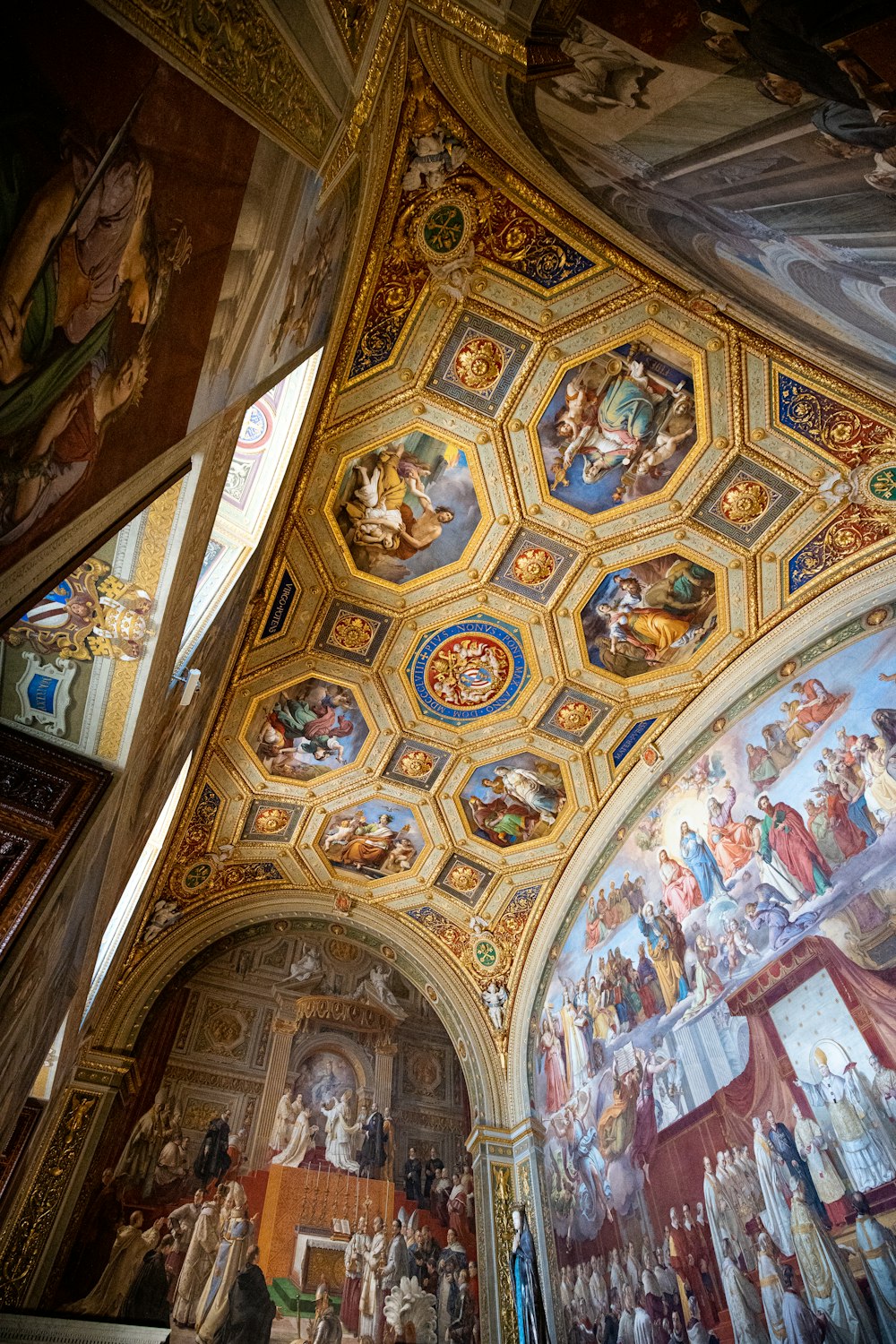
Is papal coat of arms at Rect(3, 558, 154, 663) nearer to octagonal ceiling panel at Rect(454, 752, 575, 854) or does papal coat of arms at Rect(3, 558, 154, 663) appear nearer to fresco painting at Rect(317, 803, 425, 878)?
octagonal ceiling panel at Rect(454, 752, 575, 854)

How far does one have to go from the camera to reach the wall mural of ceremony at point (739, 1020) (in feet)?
27.4

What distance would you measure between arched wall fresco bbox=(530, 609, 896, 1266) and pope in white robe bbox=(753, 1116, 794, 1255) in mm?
160

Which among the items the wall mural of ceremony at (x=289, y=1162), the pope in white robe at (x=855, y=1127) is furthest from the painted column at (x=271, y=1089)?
the pope in white robe at (x=855, y=1127)

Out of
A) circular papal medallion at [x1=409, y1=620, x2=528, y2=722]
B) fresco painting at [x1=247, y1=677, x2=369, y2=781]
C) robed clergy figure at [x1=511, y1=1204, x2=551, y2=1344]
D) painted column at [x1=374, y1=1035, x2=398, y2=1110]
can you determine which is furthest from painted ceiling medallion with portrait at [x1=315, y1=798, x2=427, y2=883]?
robed clergy figure at [x1=511, y1=1204, x2=551, y2=1344]

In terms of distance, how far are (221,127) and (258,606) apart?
7.49 m

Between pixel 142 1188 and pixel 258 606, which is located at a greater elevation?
pixel 258 606

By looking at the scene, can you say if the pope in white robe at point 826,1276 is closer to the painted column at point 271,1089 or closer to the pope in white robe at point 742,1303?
the pope in white robe at point 742,1303

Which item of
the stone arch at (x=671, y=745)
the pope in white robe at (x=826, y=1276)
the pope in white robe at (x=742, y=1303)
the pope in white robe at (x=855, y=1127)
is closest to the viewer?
the pope in white robe at (x=826, y=1276)

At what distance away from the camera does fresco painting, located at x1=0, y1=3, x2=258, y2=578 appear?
215 centimetres

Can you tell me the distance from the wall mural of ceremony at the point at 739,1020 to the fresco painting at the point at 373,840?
3674 millimetres

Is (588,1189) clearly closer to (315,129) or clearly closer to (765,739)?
(765,739)

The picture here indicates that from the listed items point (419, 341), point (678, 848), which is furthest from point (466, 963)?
point (419, 341)

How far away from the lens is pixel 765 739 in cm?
1147

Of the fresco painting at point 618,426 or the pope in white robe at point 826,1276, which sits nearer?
the pope in white robe at point 826,1276
